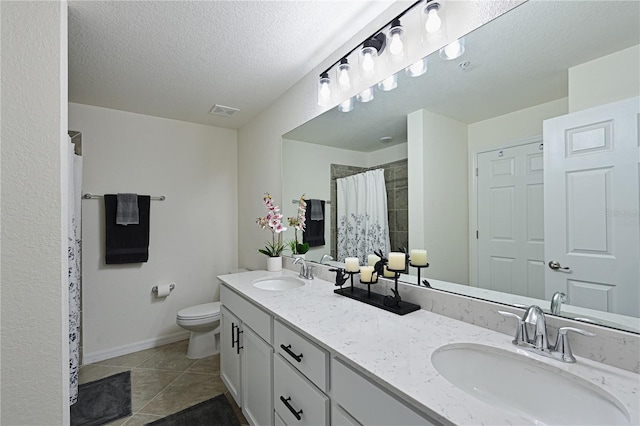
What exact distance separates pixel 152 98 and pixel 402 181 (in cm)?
224

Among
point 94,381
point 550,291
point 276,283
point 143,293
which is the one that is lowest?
point 94,381

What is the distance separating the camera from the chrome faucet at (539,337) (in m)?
0.80

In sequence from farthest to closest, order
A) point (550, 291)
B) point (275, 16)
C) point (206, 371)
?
point (206, 371) → point (275, 16) → point (550, 291)

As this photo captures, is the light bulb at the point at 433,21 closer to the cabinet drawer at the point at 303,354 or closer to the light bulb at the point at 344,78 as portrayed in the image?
the light bulb at the point at 344,78

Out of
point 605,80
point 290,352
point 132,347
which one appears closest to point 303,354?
point 290,352

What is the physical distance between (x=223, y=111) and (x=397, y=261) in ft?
7.35

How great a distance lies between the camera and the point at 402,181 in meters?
1.45

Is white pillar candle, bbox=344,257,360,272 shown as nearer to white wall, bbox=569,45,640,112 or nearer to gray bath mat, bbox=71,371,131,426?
white wall, bbox=569,45,640,112

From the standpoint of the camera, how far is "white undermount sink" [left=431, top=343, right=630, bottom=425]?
69cm

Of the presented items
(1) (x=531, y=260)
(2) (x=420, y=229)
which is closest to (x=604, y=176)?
(1) (x=531, y=260)

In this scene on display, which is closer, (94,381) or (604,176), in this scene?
(604,176)

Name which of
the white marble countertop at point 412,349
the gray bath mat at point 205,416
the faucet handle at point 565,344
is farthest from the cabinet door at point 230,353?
the faucet handle at point 565,344

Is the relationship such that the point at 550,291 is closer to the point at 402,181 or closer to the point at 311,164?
the point at 402,181

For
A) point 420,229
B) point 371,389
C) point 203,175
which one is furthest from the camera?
point 203,175
